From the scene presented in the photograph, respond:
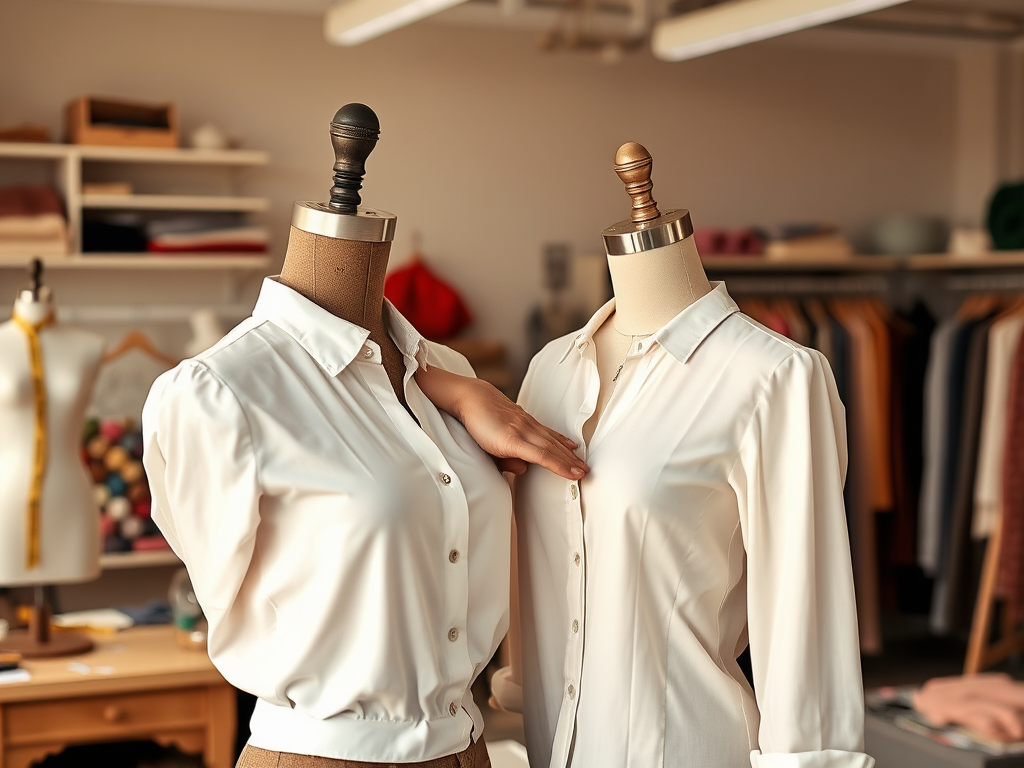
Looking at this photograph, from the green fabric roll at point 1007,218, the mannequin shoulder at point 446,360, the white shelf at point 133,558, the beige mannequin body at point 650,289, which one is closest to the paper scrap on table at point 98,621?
the white shelf at point 133,558

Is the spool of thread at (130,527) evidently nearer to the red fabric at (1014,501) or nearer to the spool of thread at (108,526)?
the spool of thread at (108,526)

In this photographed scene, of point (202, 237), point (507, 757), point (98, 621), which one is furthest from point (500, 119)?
point (507, 757)

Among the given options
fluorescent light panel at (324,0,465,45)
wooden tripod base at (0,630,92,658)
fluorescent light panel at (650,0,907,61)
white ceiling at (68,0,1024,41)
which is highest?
white ceiling at (68,0,1024,41)

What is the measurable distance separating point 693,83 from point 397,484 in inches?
187

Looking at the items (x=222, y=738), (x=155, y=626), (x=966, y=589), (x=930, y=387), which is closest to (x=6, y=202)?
(x=155, y=626)

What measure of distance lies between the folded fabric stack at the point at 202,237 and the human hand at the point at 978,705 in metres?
2.95

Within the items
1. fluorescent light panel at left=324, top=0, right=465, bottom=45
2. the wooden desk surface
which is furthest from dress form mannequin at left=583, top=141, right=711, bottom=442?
fluorescent light panel at left=324, top=0, right=465, bottom=45

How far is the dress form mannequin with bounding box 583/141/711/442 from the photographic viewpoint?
1.64m

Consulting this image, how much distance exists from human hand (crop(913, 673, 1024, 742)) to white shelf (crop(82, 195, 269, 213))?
2991 millimetres

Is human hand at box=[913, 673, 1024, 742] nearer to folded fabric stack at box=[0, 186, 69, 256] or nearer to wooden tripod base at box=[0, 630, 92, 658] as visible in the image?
wooden tripod base at box=[0, 630, 92, 658]

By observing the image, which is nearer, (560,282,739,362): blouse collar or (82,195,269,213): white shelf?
(560,282,739,362): blouse collar

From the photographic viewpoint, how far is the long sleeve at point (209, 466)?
1380 millimetres

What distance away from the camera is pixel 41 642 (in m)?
3.11

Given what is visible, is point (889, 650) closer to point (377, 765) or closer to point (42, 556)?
point (42, 556)
